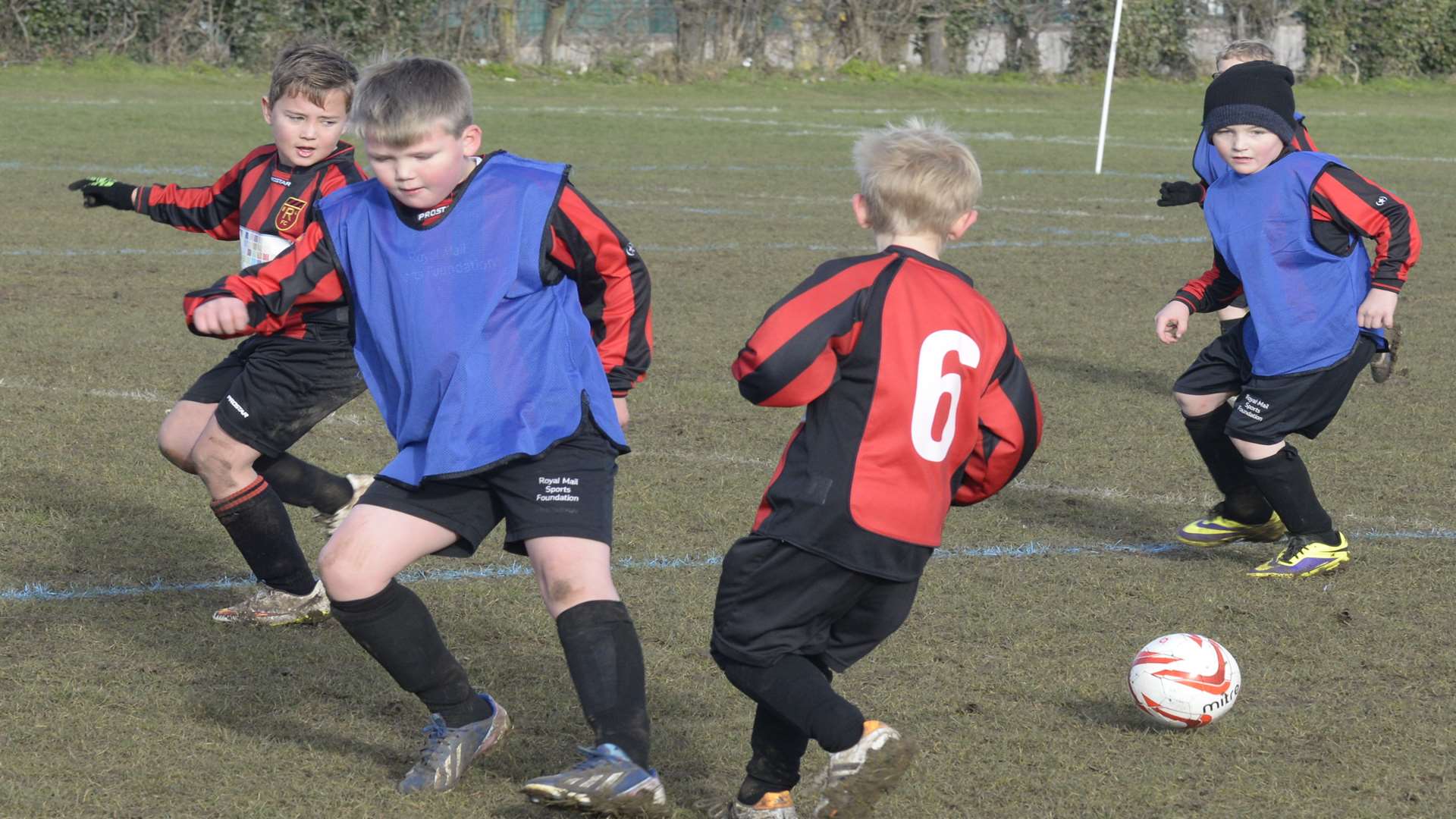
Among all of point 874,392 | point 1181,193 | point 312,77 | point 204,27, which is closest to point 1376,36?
point 204,27

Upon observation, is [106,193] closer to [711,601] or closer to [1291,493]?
[711,601]

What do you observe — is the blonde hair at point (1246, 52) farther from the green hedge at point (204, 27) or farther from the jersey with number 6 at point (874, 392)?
the green hedge at point (204, 27)

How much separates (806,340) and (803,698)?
71 centimetres

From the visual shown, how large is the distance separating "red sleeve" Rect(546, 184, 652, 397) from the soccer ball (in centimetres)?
143

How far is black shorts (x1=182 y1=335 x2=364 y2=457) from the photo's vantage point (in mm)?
4668

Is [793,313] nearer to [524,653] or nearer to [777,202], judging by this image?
[524,653]

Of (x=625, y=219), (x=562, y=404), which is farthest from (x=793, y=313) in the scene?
(x=625, y=219)

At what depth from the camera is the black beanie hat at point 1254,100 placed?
18.1 feet

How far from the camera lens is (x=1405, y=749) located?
13.2 feet

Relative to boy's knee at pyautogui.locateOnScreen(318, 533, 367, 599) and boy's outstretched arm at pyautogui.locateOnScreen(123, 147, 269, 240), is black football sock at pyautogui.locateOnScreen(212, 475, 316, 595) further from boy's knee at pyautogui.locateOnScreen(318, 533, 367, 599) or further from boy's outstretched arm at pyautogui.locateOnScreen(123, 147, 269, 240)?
boy's knee at pyautogui.locateOnScreen(318, 533, 367, 599)

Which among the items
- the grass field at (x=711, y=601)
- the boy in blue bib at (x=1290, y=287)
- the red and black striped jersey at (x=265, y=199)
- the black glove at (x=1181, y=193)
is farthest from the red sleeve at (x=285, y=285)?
the black glove at (x=1181, y=193)

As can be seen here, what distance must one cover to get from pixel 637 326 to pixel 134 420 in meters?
4.01

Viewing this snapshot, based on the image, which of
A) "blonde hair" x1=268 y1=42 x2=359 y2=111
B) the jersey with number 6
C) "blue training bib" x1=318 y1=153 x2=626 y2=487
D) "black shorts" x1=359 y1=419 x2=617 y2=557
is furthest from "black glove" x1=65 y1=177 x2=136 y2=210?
the jersey with number 6

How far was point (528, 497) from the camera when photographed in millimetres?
3527
